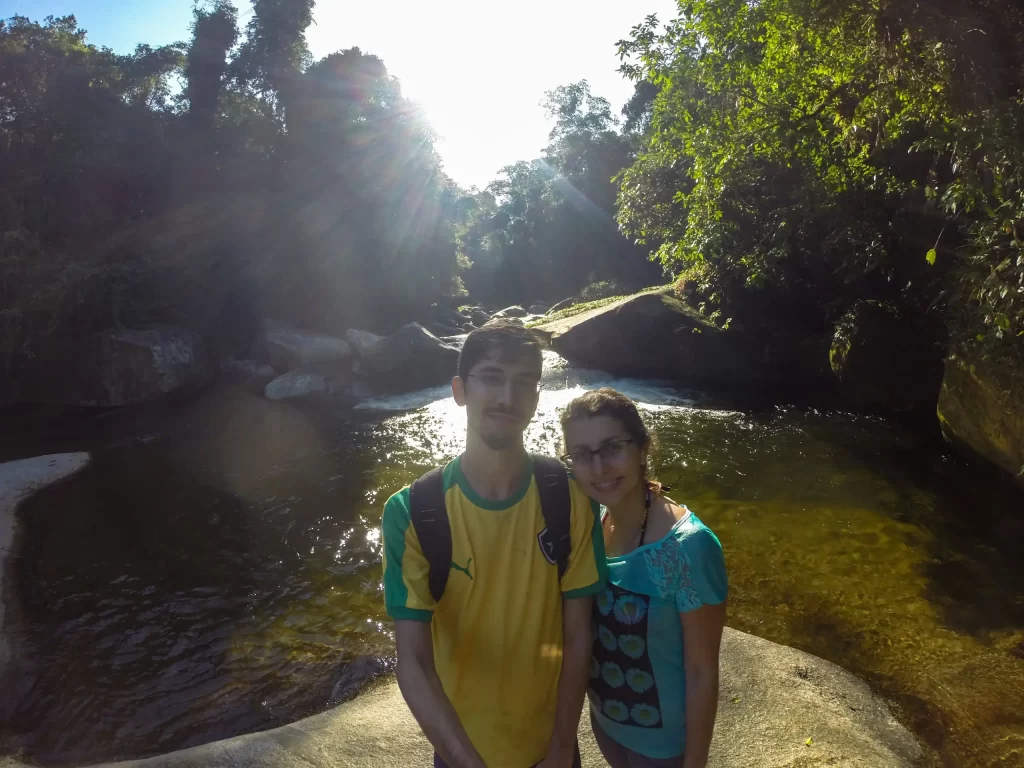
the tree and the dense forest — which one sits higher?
the tree

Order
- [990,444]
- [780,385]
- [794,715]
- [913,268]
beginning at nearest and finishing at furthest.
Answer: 1. [794,715]
2. [990,444]
3. [913,268]
4. [780,385]

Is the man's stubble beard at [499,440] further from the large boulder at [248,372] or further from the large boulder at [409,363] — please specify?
the large boulder at [248,372]

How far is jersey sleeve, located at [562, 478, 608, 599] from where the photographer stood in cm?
174

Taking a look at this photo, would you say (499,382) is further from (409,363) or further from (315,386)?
(315,386)

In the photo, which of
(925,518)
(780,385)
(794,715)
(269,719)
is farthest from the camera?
(780,385)

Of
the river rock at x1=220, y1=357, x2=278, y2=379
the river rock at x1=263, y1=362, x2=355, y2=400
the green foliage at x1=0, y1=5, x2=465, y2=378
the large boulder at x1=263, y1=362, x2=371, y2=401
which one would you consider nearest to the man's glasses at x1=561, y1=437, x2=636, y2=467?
the large boulder at x1=263, y1=362, x2=371, y2=401

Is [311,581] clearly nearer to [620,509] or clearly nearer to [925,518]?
[620,509]

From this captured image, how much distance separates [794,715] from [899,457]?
6.19 m

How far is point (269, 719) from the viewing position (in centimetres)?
423

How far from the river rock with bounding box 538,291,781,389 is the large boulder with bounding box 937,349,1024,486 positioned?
555 centimetres

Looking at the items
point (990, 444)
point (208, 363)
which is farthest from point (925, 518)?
point (208, 363)

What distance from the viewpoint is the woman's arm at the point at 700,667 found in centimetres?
169

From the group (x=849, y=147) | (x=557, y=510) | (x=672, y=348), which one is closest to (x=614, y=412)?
(x=557, y=510)

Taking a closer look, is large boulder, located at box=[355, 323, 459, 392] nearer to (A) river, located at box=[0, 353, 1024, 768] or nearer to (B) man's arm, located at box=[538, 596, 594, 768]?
(A) river, located at box=[0, 353, 1024, 768]
